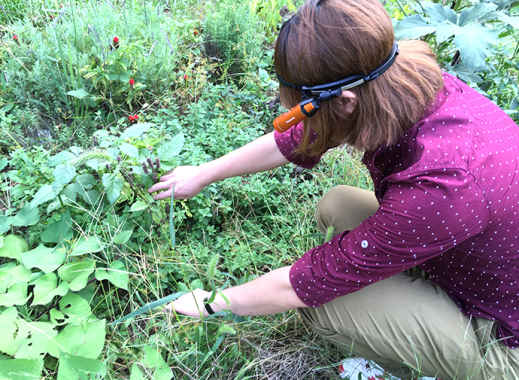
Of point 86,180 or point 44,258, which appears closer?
point 44,258

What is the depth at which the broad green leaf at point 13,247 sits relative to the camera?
163 centimetres

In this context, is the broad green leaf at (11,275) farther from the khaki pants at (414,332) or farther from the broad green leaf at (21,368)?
the khaki pants at (414,332)

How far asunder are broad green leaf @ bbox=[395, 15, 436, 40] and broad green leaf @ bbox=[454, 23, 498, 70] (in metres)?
0.13

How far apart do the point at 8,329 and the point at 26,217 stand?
1.51ft

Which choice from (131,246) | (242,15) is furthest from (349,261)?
(242,15)

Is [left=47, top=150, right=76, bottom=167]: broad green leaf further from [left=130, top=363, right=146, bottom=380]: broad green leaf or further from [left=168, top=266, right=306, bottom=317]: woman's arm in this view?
[left=130, top=363, right=146, bottom=380]: broad green leaf

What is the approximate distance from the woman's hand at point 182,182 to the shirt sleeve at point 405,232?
2.17ft

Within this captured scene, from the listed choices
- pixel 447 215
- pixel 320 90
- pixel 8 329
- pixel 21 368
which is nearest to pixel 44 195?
pixel 8 329

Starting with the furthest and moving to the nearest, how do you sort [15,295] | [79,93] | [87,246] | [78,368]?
[79,93] < [87,246] < [15,295] < [78,368]

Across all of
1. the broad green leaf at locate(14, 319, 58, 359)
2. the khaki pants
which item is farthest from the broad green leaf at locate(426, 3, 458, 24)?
the broad green leaf at locate(14, 319, 58, 359)

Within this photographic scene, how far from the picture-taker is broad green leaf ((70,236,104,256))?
1.62 meters

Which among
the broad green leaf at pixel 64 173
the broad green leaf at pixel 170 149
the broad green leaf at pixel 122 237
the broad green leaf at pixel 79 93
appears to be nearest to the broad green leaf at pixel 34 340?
the broad green leaf at pixel 122 237

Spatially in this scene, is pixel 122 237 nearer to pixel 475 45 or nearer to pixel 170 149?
pixel 170 149

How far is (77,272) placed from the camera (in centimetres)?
160
